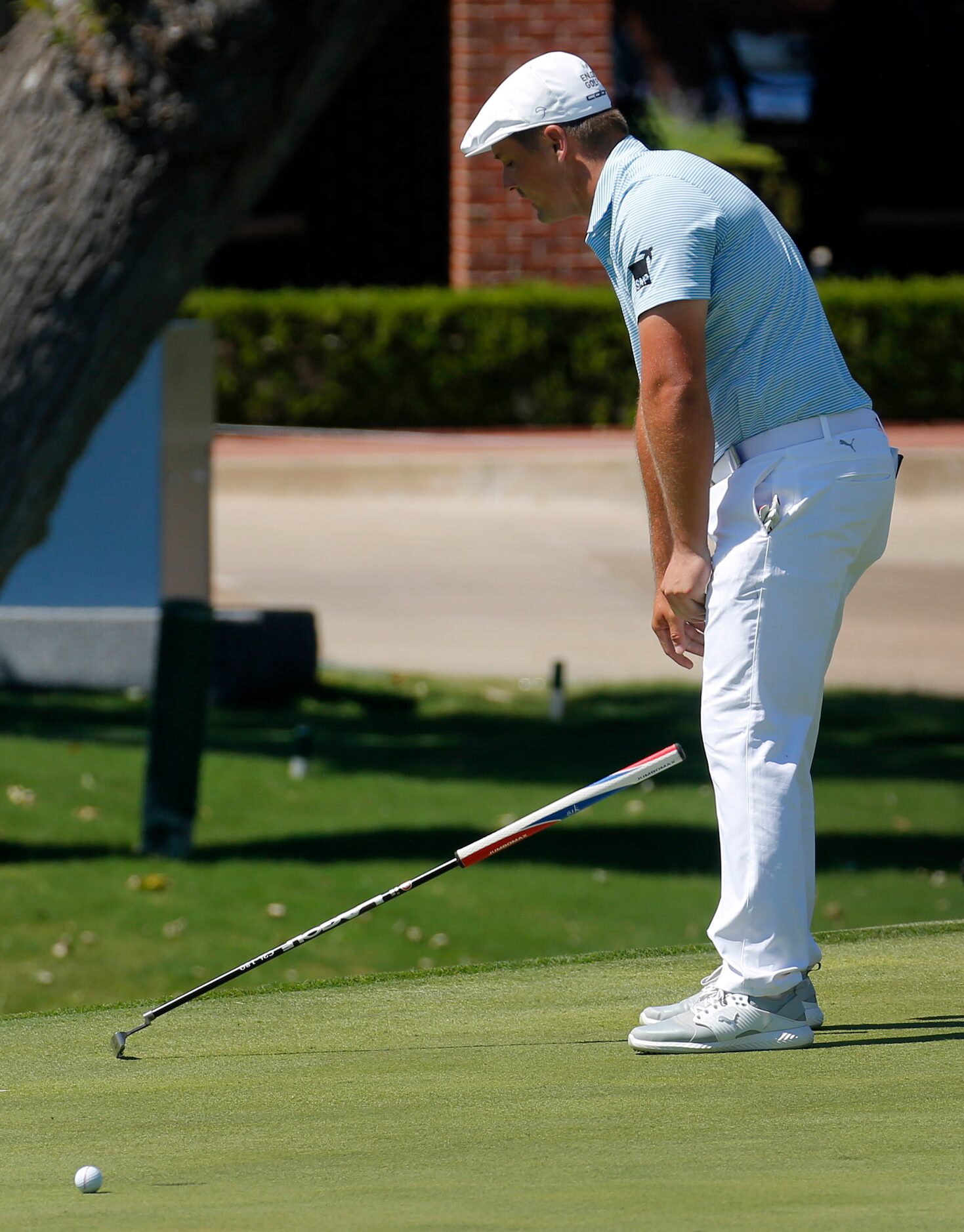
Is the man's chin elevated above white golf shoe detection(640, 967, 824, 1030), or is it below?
above

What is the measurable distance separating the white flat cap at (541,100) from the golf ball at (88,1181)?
202 centimetres

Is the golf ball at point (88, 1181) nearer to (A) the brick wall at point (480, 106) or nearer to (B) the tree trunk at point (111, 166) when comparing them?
(B) the tree trunk at point (111, 166)

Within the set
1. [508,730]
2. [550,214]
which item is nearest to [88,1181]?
[550,214]

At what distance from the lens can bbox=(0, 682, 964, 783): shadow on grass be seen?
10.5m

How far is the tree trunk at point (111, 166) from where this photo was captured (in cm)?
644

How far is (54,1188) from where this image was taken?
3.14 metres

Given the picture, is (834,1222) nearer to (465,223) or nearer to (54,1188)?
(54,1188)

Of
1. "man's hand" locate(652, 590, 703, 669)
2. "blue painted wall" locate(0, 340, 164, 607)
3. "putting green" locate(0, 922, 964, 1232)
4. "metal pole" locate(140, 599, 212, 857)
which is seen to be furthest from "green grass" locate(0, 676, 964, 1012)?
"man's hand" locate(652, 590, 703, 669)

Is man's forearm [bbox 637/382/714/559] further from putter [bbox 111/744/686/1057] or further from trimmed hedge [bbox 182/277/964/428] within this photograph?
trimmed hedge [bbox 182/277/964/428]

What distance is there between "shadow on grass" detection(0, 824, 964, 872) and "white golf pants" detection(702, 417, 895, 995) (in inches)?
185

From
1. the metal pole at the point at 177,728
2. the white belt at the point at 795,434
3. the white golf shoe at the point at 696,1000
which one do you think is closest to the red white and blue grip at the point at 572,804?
the white golf shoe at the point at 696,1000

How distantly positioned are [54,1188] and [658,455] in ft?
5.36

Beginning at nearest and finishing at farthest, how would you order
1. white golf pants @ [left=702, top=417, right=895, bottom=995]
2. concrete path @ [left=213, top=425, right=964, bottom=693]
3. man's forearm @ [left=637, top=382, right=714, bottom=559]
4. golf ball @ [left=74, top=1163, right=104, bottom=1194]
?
golf ball @ [left=74, top=1163, right=104, bottom=1194], man's forearm @ [left=637, top=382, right=714, bottom=559], white golf pants @ [left=702, top=417, right=895, bottom=995], concrete path @ [left=213, top=425, right=964, bottom=693]

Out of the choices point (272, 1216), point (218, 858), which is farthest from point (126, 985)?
point (272, 1216)
